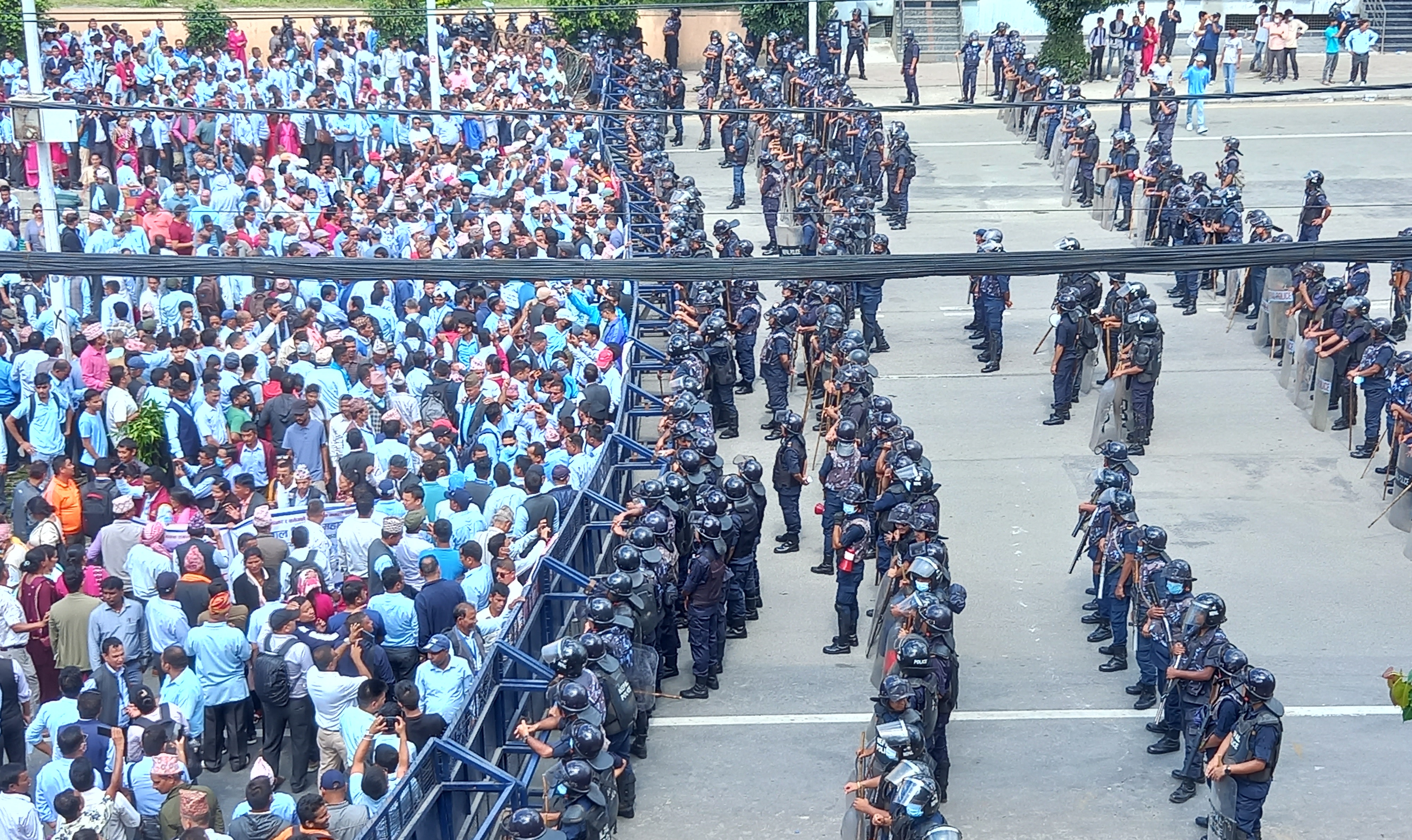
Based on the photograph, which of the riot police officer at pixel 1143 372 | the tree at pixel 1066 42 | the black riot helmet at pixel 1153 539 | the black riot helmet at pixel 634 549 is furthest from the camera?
the tree at pixel 1066 42

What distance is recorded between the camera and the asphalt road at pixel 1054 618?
10.9 meters

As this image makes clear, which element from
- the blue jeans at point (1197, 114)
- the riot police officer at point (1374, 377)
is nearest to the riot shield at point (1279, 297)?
the riot police officer at point (1374, 377)

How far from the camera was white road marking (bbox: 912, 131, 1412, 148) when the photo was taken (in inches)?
1217

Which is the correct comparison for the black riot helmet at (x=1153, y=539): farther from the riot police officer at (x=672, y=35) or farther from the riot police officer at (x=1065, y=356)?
the riot police officer at (x=672, y=35)

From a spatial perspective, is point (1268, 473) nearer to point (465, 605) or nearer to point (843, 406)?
point (843, 406)

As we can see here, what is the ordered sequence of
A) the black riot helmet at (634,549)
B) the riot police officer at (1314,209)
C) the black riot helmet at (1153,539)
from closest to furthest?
1. the black riot helmet at (634,549)
2. the black riot helmet at (1153,539)
3. the riot police officer at (1314,209)

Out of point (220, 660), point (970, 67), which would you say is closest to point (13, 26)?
point (970, 67)

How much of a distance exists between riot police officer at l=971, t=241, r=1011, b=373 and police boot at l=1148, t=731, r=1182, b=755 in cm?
764

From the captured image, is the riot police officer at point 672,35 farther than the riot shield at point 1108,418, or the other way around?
the riot police officer at point 672,35

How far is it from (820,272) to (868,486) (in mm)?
5472

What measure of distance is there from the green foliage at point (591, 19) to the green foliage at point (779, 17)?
2394mm

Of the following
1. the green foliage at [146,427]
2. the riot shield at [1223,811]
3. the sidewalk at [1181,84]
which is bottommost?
the riot shield at [1223,811]

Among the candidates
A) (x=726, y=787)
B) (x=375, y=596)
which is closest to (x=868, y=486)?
(x=726, y=787)

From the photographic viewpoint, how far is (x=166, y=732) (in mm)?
9398
